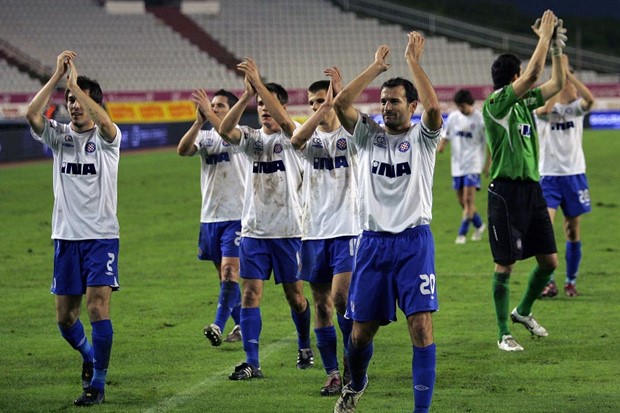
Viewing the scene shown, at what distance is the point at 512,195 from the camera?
10.3m

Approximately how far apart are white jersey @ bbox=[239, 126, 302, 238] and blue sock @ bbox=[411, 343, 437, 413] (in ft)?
8.94

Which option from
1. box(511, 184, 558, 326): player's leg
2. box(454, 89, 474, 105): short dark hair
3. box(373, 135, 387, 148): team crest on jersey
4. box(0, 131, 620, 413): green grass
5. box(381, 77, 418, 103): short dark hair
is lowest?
box(0, 131, 620, 413): green grass

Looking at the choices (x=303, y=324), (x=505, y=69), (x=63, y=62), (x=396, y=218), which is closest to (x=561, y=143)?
(x=505, y=69)

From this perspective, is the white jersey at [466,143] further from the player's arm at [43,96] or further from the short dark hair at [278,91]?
the player's arm at [43,96]

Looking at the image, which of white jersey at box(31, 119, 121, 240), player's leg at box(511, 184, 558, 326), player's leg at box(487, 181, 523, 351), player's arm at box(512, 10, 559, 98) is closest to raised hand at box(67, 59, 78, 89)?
white jersey at box(31, 119, 121, 240)

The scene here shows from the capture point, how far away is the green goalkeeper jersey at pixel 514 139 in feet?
33.1

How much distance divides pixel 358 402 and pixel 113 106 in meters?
36.3

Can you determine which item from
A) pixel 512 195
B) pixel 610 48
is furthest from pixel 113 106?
pixel 610 48

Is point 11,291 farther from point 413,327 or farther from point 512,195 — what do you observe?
point 413,327

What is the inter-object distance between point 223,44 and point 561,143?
4206cm

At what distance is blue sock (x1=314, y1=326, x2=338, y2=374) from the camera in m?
9.01

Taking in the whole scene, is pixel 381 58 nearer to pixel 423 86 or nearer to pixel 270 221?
pixel 423 86

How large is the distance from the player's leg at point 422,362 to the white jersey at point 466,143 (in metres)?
12.1

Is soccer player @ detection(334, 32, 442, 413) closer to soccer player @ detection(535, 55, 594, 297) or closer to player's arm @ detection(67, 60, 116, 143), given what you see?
player's arm @ detection(67, 60, 116, 143)
